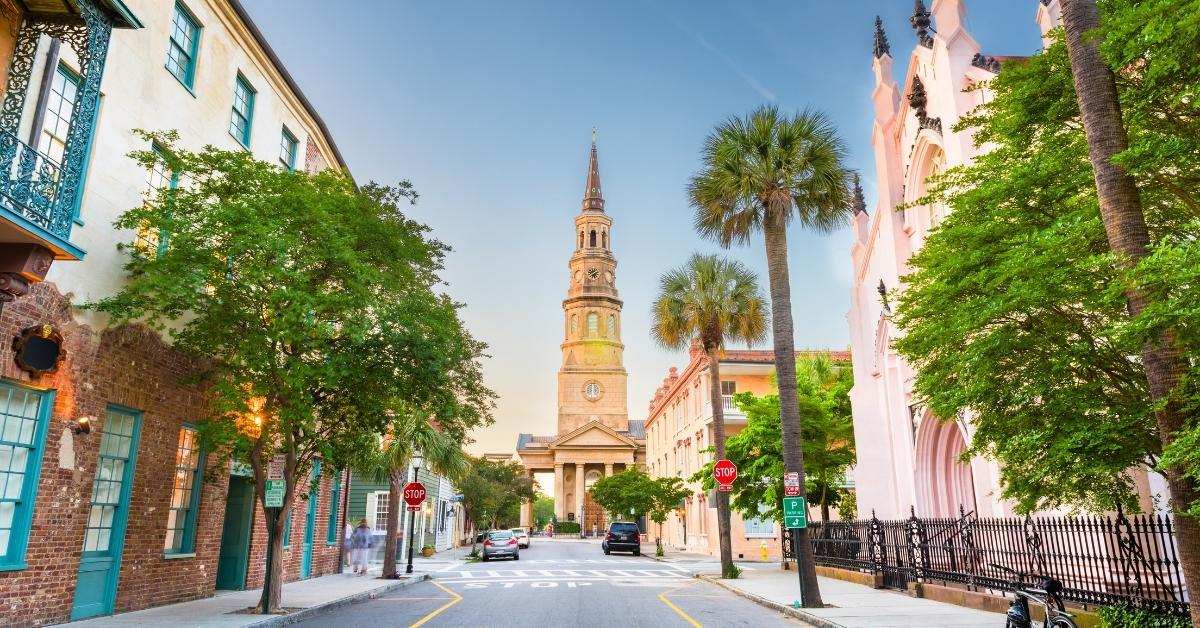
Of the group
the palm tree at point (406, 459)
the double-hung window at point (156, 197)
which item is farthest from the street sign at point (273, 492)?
the palm tree at point (406, 459)

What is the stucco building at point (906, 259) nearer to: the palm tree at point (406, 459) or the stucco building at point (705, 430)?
the stucco building at point (705, 430)

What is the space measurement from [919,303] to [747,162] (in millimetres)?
8570

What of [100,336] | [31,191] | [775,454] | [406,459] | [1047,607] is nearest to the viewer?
[1047,607]

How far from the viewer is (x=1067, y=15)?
27.3 feet

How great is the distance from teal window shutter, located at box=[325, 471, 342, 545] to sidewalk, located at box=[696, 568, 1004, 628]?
41.7 feet

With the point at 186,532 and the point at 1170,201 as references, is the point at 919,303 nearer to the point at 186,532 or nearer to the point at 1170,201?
the point at 1170,201

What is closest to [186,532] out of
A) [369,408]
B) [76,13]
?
[369,408]

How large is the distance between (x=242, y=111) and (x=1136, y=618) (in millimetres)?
18874

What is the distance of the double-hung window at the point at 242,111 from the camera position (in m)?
16.9

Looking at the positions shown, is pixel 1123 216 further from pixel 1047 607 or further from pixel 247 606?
pixel 247 606

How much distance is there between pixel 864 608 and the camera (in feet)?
46.3

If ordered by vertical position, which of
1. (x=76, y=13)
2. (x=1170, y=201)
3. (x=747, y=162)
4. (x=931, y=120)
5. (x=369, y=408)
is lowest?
(x=369, y=408)

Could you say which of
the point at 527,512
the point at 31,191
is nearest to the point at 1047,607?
the point at 31,191

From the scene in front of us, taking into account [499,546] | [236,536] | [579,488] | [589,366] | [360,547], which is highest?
[589,366]
